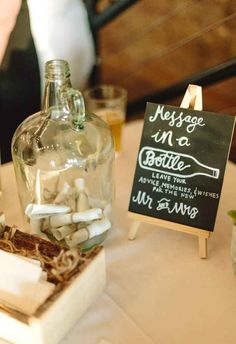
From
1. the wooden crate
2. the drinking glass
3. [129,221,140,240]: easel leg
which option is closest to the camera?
the wooden crate

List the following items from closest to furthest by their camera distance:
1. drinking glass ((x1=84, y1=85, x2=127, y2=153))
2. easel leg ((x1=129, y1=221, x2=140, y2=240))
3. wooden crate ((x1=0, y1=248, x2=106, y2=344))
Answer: wooden crate ((x1=0, y1=248, x2=106, y2=344)) < easel leg ((x1=129, y1=221, x2=140, y2=240)) < drinking glass ((x1=84, y1=85, x2=127, y2=153))

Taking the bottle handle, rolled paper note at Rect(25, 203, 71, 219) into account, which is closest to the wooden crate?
rolled paper note at Rect(25, 203, 71, 219)

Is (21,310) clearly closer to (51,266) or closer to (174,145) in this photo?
(51,266)

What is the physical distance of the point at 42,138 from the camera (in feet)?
3.51

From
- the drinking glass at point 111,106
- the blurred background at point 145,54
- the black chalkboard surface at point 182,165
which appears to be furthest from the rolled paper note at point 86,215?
the blurred background at point 145,54

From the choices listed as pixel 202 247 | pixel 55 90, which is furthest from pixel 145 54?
pixel 202 247

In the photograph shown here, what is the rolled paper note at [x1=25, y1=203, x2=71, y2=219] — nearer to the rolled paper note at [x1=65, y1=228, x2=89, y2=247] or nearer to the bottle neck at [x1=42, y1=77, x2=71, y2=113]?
the rolled paper note at [x1=65, y1=228, x2=89, y2=247]

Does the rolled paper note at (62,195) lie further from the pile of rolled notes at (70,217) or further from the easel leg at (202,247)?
the easel leg at (202,247)

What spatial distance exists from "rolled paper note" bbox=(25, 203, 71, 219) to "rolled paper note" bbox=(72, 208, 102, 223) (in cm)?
3

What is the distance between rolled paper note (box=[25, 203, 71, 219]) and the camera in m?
1.00

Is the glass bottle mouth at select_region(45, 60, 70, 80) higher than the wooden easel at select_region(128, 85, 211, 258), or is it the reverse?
the glass bottle mouth at select_region(45, 60, 70, 80)

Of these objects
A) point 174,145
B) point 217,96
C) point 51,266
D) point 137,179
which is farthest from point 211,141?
point 217,96

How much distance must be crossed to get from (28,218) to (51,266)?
0.23 m

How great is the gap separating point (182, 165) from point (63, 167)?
0.83 feet
